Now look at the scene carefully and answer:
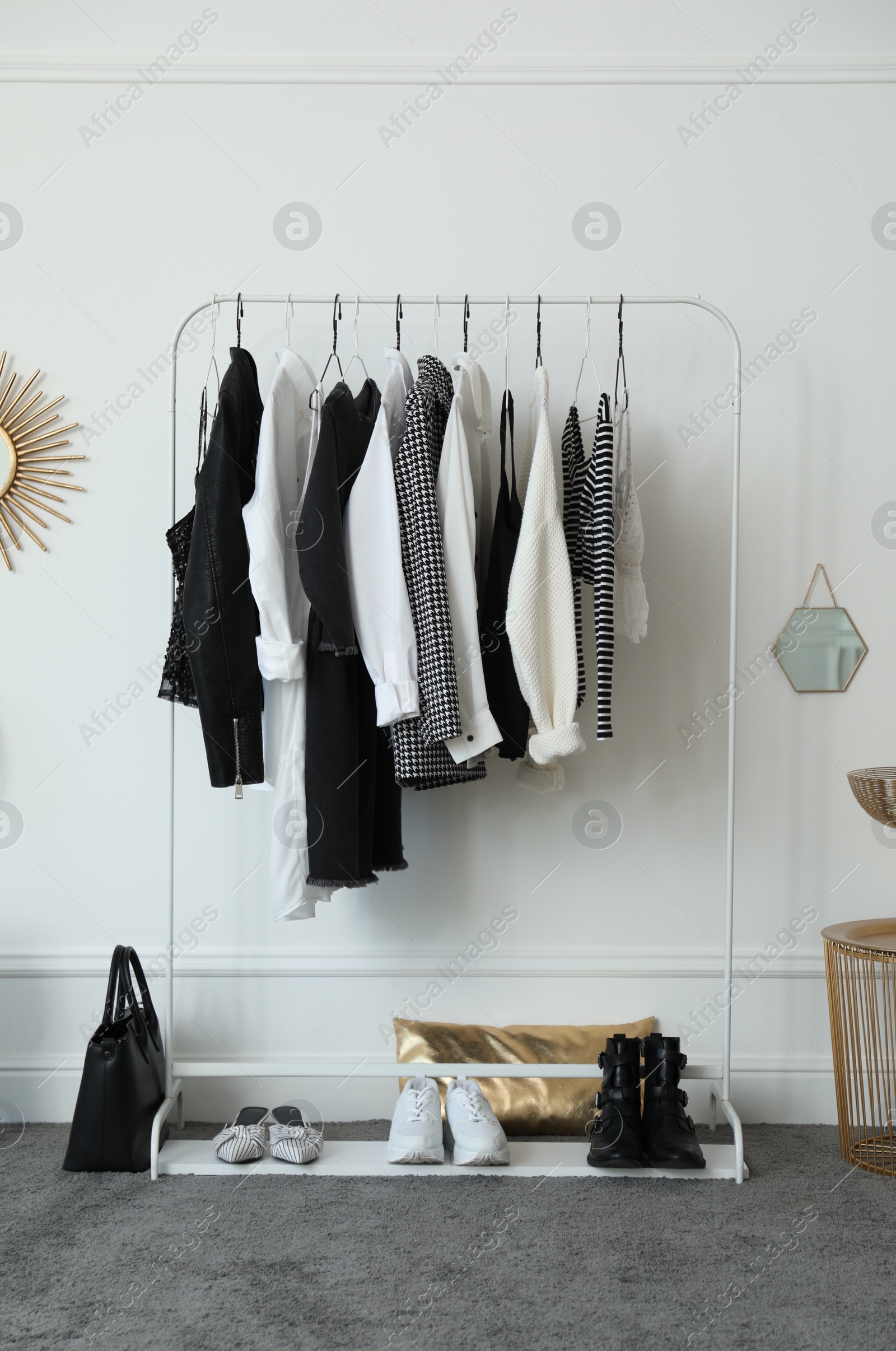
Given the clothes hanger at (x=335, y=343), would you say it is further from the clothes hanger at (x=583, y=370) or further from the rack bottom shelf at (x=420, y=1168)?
the rack bottom shelf at (x=420, y=1168)

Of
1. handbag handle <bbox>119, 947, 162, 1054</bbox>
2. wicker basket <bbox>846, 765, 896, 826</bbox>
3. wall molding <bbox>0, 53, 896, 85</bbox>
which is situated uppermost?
wall molding <bbox>0, 53, 896, 85</bbox>

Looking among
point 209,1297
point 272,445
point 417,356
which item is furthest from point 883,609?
point 209,1297

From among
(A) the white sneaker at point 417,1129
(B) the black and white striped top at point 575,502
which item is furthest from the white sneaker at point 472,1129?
(B) the black and white striped top at point 575,502

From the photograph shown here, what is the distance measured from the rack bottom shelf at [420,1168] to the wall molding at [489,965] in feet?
1.34

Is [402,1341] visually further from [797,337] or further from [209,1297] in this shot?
[797,337]

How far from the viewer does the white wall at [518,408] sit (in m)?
2.27

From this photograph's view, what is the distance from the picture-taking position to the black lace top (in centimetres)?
192

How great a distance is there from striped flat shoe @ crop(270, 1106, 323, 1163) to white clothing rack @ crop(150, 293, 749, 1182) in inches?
0.7

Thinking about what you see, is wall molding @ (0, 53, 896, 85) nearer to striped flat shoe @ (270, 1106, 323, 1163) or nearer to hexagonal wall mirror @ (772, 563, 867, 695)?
hexagonal wall mirror @ (772, 563, 867, 695)

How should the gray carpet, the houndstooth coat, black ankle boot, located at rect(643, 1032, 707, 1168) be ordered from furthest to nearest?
black ankle boot, located at rect(643, 1032, 707, 1168)
the houndstooth coat
the gray carpet

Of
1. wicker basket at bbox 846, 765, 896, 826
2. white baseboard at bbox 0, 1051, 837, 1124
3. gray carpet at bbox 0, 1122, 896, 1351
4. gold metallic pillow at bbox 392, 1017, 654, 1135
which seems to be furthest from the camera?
white baseboard at bbox 0, 1051, 837, 1124

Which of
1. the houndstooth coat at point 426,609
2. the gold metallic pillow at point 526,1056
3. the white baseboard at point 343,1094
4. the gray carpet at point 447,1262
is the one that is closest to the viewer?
the gray carpet at point 447,1262

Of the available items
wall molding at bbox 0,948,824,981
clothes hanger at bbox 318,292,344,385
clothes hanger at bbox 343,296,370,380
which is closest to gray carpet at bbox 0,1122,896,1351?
wall molding at bbox 0,948,824,981

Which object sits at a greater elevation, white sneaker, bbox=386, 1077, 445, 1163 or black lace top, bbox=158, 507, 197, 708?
black lace top, bbox=158, 507, 197, 708
